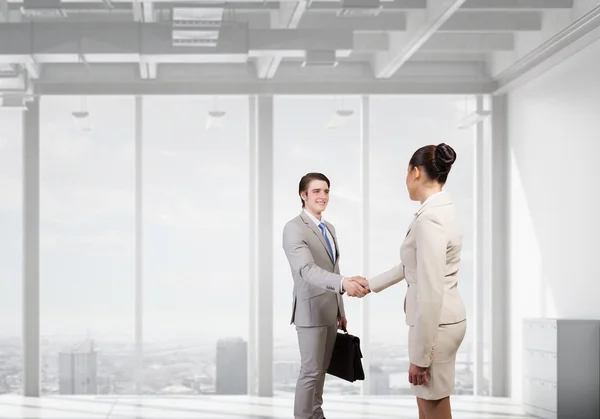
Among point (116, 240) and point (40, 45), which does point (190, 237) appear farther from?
point (40, 45)

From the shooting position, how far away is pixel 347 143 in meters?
9.72

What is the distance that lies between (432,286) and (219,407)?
18.3 feet

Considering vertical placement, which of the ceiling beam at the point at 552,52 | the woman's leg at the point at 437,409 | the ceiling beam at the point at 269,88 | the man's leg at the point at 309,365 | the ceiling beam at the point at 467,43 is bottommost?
the man's leg at the point at 309,365

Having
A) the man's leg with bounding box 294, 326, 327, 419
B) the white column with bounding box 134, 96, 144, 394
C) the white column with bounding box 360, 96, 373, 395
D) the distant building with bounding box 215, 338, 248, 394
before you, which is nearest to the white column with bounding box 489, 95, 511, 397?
the white column with bounding box 360, 96, 373, 395

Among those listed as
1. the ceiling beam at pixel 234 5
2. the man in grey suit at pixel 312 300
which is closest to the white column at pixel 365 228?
the ceiling beam at pixel 234 5

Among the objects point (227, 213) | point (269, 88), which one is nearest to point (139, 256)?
point (227, 213)

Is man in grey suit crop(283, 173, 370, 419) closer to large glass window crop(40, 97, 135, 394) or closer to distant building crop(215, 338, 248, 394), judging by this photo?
distant building crop(215, 338, 248, 394)

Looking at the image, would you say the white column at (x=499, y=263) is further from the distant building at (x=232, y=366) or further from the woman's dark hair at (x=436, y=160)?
the woman's dark hair at (x=436, y=160)

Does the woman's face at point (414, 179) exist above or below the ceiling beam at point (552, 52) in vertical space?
below

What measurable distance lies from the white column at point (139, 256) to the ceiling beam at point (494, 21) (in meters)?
3.38

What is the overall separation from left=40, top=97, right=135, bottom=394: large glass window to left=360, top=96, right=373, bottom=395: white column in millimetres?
2363

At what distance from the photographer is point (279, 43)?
761cm

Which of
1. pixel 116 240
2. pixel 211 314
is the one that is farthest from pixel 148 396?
pixel 116 240

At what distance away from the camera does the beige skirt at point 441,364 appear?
133 inches
